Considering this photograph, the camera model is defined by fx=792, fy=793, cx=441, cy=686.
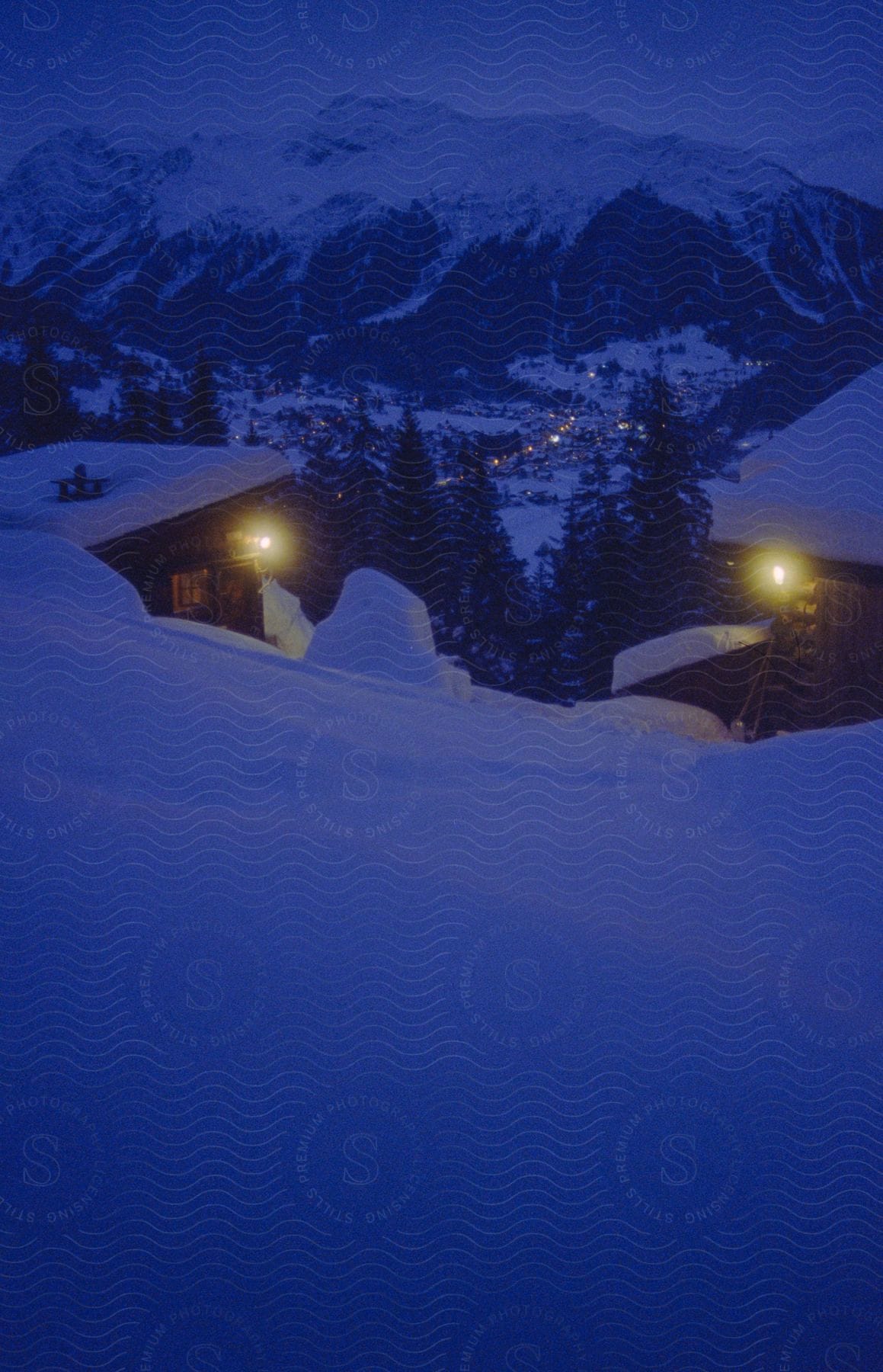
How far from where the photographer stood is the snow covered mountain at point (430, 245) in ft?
7.50

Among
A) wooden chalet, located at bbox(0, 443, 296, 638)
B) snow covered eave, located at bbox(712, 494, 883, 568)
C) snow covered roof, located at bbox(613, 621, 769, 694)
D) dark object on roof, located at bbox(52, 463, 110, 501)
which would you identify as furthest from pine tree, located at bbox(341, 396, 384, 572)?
snow covered eave, located at bbox(712, 494, 883, 568)

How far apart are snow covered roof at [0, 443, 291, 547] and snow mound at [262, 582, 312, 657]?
78 centimetres

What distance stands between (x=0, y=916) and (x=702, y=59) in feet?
8.88

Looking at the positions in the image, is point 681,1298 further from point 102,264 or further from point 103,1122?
point 102,264

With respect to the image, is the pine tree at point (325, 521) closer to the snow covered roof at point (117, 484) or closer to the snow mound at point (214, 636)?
the snow covered roof at point (117, 484)

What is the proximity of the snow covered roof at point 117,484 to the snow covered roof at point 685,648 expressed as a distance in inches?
68.7

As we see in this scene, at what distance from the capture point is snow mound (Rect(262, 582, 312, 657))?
3.35 metres

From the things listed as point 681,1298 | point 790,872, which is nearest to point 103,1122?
point 681,1298

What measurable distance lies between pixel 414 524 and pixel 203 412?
3.20ft

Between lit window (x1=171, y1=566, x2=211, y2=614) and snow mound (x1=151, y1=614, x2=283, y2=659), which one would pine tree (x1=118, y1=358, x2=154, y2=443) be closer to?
lit window (x1=171, y1=566, x2=211, y2=614)

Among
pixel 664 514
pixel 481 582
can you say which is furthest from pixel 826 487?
pixel 481 582

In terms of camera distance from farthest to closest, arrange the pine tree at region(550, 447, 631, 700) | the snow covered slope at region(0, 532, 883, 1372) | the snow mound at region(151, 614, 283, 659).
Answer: the pine tree at region(550, 447, 631, 700)
the snow mound at region(151, 614, 283, 659)
the snow covered slope at region(0, 532, 883, 1372)

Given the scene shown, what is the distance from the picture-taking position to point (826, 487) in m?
2.26

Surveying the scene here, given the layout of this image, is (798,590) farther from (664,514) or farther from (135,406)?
(135,406)
